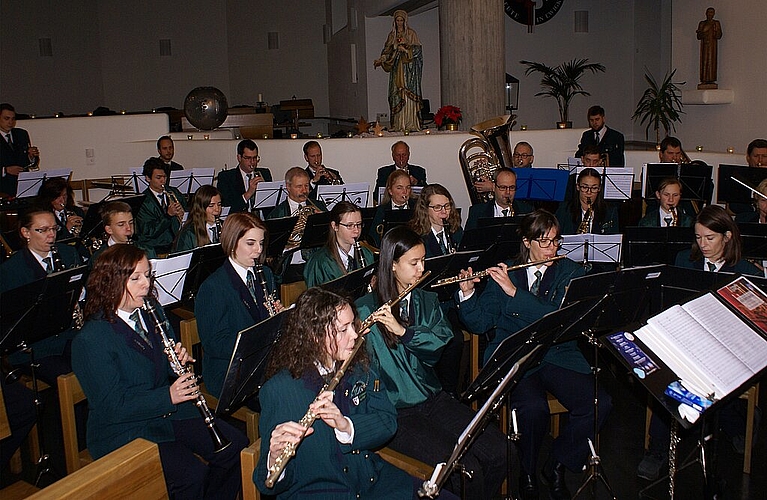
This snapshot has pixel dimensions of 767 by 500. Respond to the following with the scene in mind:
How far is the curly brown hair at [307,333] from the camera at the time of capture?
111 inches

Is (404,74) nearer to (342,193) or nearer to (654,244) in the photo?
(342,193)

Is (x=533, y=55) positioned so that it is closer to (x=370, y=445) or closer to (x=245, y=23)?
(x=245, y=23)

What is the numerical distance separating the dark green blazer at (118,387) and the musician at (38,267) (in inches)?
47.5

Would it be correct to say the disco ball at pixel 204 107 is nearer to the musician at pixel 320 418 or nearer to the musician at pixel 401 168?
the musician at pixel 401 168

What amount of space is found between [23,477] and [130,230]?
1.71 metres

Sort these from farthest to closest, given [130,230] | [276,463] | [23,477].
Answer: [130,230] → [23,477] → [276,463]

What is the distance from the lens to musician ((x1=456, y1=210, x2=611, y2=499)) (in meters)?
3.88

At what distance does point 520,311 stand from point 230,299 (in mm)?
1549

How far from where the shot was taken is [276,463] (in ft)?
8.30

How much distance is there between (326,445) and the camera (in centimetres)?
280

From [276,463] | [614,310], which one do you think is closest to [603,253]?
[614,310]

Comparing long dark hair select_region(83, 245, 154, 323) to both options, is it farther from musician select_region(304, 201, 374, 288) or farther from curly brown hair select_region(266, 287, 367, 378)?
musician select_region(304, 201, 374, 288)

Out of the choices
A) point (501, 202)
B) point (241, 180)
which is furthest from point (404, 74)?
point (501, 202)

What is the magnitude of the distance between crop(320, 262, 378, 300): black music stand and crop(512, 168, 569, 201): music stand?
115 inches
